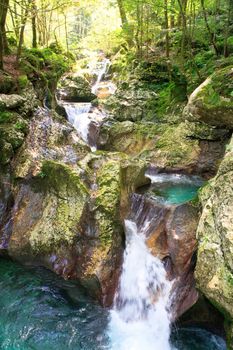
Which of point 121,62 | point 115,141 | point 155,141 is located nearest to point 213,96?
point 155,141

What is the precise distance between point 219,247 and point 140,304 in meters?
2.47

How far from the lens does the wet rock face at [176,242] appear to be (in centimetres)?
651

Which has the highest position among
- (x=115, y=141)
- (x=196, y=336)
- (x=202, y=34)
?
(x=202, y=34)

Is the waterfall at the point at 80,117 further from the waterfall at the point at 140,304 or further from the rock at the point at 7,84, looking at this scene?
the waterfall at the point at 140,304

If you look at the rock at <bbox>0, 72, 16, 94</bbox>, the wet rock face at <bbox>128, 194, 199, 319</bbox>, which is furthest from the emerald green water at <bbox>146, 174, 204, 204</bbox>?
the rock at <bbox>0, 72, 16, 94</bbox>

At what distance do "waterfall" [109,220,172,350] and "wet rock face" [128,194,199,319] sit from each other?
202 mm

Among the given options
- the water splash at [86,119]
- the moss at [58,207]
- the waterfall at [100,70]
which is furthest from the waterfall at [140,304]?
the waterfall at [100,70]

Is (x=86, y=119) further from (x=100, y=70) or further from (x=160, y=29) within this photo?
(x=100, y=70)

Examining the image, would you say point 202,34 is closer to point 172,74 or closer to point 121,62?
point 172,74

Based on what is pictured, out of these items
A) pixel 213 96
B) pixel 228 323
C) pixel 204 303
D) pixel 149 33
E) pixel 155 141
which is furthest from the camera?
pixel 149 33

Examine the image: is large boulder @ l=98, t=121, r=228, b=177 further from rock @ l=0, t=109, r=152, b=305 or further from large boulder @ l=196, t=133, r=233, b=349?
large boulder @ l=196, t=133, r=233, b=349

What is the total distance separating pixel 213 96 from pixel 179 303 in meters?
5.77

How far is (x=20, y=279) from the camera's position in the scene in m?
7.61

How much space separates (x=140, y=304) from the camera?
6848 mm
